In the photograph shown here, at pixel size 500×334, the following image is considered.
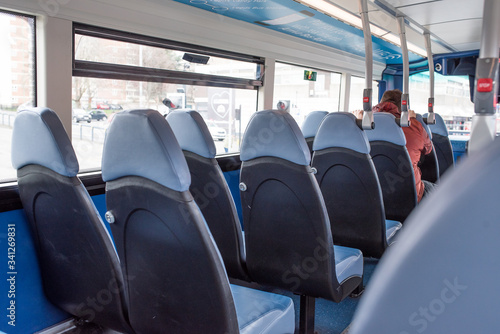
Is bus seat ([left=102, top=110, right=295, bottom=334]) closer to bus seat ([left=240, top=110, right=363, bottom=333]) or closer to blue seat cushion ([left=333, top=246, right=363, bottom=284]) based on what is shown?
bus seat ([left=240, top=110, right=363, bottom=333])

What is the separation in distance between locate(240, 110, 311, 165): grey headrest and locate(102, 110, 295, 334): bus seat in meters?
0.71

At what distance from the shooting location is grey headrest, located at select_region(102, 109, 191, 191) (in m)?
1.38

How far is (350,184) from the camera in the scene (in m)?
2.81

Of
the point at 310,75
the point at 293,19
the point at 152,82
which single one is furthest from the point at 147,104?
the point at 310,75

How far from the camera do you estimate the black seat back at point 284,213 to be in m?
2.04

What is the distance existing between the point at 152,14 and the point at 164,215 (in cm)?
214

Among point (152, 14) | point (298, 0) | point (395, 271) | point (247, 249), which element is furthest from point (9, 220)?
point (298, 0)

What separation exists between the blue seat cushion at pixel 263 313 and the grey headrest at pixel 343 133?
1.14 m

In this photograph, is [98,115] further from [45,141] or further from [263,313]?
[263,313]

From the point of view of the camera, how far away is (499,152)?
11.5 inches

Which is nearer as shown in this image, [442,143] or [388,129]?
[388,129]

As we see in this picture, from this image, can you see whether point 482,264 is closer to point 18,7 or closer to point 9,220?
point 9,220

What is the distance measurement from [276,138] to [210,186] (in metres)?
0.52

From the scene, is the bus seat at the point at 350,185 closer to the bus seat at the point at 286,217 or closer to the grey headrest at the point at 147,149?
the bus seat at the point at 286,217
